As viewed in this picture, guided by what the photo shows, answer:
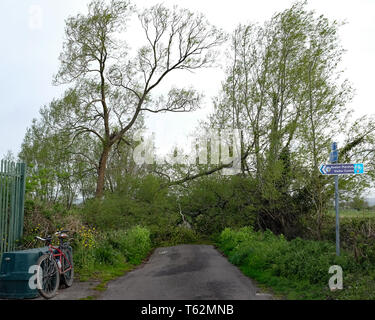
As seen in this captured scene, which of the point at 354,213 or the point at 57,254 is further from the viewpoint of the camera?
the point at 354,213

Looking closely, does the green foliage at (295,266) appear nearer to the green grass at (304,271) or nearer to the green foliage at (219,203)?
the green grass at (304,271)

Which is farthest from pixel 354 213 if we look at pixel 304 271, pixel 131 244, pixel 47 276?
pixel 47 276

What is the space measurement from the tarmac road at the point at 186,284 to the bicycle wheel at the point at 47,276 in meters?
0.98

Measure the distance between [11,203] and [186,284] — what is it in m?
5.12

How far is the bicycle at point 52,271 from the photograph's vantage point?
7.11 m

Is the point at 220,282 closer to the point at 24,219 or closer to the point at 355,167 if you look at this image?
the point at 355,167

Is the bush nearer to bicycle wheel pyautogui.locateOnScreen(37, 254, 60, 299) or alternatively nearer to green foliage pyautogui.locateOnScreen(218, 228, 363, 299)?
green foliage pyautogui.locateOnScreen(218, 228, 363, 299)

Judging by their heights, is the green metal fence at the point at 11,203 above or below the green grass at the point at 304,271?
above

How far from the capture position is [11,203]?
383 inches

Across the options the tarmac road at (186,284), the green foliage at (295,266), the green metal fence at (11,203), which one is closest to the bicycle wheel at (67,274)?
the tarmac road at (186,284)

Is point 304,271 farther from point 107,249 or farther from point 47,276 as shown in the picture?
point 107,249

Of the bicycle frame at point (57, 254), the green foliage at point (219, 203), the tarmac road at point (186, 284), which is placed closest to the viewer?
the tarmac road at point (186, 284)

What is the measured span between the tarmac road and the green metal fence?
299 cm

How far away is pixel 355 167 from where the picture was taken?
→ 8312 mm
